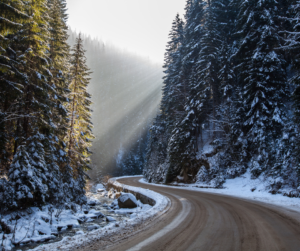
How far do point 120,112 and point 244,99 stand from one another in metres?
124

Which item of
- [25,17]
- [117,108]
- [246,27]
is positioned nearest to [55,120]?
[25,17]

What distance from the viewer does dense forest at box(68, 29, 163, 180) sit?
9444 cm

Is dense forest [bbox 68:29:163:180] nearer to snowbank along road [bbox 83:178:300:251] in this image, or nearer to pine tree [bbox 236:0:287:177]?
pine tree [bbox 236:0:287:177]

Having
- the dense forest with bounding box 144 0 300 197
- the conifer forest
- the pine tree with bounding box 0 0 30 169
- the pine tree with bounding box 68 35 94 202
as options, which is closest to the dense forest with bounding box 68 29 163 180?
the dense forest with bounding box 144 0 300 197

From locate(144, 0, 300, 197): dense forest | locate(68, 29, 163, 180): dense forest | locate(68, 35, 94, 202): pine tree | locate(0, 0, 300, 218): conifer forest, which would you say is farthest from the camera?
locate(68, 29, 163, 180): dense forest

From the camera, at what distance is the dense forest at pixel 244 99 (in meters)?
13.4

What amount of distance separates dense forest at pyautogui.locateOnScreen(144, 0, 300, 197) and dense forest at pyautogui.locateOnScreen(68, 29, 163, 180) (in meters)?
44.5

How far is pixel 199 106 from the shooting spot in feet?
77.5

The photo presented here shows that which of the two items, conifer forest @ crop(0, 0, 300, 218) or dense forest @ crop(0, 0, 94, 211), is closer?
dense forest @ crop(0, 0, 94, 211)

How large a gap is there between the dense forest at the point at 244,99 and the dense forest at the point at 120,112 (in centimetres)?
4446

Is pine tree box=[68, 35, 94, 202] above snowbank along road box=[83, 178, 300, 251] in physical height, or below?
above

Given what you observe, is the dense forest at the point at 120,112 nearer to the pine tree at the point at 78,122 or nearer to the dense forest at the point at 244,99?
the dense forest at the point at 244,99

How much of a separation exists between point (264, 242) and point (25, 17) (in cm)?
1328

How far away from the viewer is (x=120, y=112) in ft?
454
